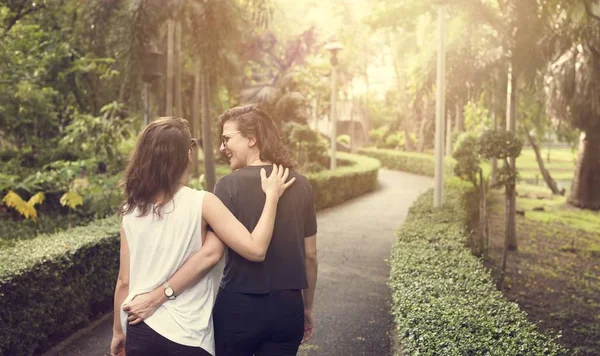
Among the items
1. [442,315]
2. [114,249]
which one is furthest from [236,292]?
[114,249]

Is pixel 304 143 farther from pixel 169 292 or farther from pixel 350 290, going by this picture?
pixel 169 292

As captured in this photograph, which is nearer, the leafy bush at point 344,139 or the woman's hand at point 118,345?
the woman's hand at point 118,345

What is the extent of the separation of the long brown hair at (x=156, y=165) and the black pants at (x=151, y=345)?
45 centimetres

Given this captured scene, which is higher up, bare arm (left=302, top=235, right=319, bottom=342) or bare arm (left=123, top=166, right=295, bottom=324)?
bare arm (left=123, top=166, right=295, bottom=324)

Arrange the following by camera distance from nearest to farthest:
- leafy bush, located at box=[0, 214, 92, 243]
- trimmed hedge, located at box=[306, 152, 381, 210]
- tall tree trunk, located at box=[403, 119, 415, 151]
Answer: leafy bush, located at box=[0, 214, 92, 243] < trimmed hedge, located at box=[306, 152, 381, 210] < tall tree trunk, located at box=[403, 119, 415, 151]

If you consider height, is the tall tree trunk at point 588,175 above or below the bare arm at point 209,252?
below

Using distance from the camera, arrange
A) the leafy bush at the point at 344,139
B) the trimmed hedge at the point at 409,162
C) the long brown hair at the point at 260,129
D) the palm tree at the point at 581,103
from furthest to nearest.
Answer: the leafy bush at the point at 344,139, the trimmed hedge at the point at 409,162, the palm tree at the point at 581,103, the long brown hair at the point at 260,129

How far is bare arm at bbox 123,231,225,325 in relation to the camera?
8.07 feet

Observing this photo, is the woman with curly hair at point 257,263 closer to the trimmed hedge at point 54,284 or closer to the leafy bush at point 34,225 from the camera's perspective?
the trimmed hedge at point 54,284

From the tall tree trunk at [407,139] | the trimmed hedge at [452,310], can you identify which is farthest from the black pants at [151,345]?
the tall tree trunk at [407,139]

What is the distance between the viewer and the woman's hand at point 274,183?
8.60 ft

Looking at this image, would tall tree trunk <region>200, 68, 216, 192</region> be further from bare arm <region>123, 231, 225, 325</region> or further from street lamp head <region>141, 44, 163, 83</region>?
bare arm <region>123, 231, 225, 325</region>

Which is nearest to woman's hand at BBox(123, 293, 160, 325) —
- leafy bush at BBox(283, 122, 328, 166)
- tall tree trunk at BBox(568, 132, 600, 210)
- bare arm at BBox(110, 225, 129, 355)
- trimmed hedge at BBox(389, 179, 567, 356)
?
bare arm at BBox(110, 225, 129, 355)

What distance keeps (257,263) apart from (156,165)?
57cm
